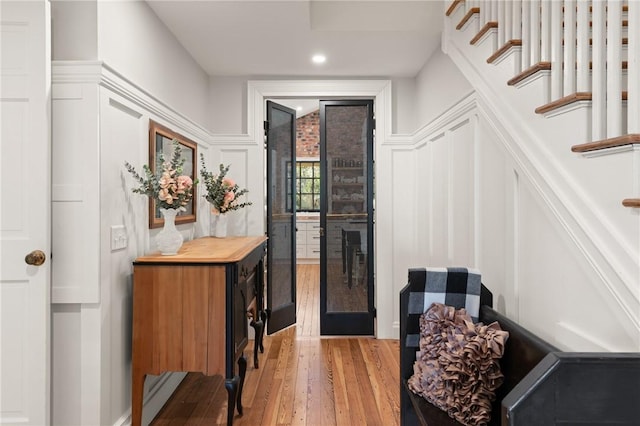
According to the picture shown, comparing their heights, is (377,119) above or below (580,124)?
above

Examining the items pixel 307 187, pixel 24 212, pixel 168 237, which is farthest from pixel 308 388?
pixel 307 187

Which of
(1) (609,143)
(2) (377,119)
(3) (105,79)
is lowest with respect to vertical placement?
(1) (609,143)

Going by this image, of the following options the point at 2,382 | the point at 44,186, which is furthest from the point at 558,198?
the point at 2,382

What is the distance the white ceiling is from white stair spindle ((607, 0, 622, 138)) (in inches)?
66.8

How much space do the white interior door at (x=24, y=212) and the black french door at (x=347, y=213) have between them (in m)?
2.43

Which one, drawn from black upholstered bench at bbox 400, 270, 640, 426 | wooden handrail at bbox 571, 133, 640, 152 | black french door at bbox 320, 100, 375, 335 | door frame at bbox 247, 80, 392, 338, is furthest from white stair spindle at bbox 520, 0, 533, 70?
black french door at bbox 320, 100, 375, 335

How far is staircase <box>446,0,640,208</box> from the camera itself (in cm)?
104

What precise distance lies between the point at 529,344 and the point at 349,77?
2930 mm

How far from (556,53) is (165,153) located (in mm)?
2209

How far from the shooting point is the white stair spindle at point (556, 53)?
135 cm

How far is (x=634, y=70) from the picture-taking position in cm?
103

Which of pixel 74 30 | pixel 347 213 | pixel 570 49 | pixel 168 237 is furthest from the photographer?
pixel 347 213

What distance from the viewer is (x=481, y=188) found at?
2.21m

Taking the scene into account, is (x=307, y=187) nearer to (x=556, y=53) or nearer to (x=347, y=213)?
(x=347, y=213)
